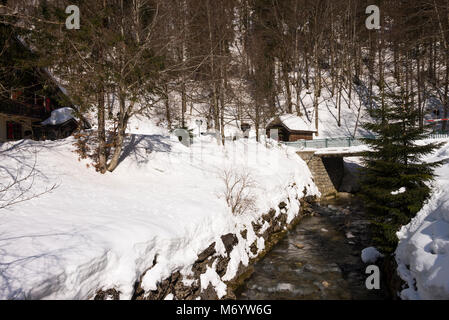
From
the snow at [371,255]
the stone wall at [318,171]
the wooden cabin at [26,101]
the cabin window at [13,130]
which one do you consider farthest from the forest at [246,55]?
the snow at [371,255]

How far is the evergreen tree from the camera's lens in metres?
8.34

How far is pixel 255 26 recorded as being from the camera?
4034cm

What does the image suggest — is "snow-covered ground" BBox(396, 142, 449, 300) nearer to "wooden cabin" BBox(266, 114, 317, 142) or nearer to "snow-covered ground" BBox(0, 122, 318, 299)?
"snow-covered ground" BBox(0, 122, 318, 299)

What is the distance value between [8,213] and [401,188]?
12503 millimetres

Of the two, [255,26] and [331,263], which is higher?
[255,26]

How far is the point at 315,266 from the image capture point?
9.78m

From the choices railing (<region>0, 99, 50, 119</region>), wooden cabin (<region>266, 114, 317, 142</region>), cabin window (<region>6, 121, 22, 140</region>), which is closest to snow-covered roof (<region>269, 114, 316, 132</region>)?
wooden cabin (<region>266, 114, 317, 142</region>)

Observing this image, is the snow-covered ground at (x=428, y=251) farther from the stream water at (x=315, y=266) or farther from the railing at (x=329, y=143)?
the railing at (x=329, y=143)

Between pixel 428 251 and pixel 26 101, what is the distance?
2346 cm

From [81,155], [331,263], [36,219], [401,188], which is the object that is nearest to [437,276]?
[401,188]

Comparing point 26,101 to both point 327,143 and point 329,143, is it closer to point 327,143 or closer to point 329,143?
point 327,143

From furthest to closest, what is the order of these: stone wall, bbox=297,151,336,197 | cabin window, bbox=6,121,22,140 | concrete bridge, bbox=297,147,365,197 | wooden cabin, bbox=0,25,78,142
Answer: stone wall, bbox=297,151,336,197, concrete bridge, bbox=297,147,365,197, cabin window, bbox=6,121,22,140, wooden cabin, bbox=0,25,78,142

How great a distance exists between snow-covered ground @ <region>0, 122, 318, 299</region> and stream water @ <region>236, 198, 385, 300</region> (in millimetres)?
972

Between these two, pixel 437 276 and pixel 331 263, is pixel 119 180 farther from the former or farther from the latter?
pixel 437 276
